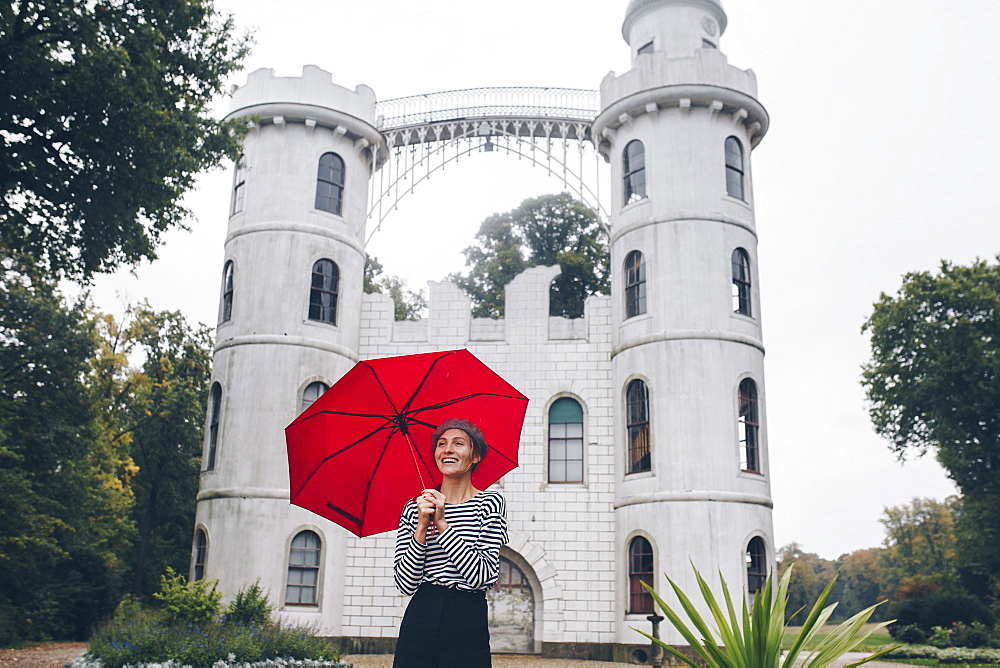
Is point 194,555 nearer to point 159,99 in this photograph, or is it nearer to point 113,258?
point 113,258

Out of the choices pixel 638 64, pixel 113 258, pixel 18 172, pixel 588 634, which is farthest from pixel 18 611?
pixel 638 64

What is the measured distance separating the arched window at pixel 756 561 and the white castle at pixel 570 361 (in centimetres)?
5

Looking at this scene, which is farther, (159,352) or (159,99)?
(159,352)

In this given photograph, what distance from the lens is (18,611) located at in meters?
23.7

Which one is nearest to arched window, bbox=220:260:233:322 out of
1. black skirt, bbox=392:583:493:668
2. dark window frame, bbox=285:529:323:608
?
dark window frame, bbox=285:529:323:608

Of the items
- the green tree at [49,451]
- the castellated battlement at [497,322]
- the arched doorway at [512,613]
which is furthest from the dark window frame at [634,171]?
the green tree at [49,451]

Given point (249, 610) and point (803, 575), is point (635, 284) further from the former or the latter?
point (803, 575)

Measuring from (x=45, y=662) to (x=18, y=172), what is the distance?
9851 mm

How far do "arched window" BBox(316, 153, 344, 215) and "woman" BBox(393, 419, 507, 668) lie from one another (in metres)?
20.7

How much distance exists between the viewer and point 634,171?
24.1 meters

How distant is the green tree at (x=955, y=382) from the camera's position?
1262 inches

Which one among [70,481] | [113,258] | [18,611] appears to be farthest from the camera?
[70,481]

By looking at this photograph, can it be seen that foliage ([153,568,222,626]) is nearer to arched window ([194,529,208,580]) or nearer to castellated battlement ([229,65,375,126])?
arched window ([194,529,208,580])

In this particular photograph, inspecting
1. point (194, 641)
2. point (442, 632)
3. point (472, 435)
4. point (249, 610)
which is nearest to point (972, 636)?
Answer: point (249, 610)
